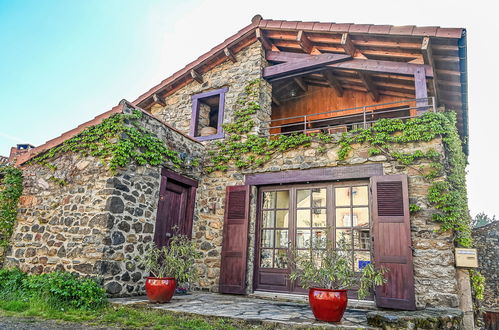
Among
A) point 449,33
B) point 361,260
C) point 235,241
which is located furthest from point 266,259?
point 449,33

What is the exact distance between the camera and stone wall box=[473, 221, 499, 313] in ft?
30.8

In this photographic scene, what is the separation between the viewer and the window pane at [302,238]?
596cm

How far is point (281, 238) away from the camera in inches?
245

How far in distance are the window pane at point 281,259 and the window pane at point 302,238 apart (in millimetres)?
303

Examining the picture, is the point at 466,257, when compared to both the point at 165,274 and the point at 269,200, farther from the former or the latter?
the point at 165,274

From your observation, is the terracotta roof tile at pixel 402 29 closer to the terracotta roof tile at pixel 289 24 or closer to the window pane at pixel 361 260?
the terracotta roof tile at pixel 289 24

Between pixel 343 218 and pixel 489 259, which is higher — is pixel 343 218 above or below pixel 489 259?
above

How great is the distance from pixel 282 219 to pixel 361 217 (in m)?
1.47

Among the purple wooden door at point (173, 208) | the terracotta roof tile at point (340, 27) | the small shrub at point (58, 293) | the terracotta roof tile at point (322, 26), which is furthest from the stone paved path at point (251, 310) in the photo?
the terracotta roof tile at point (322, 26)

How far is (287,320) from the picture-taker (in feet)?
12.3

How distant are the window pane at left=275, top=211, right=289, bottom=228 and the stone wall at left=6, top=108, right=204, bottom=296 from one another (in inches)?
91.6

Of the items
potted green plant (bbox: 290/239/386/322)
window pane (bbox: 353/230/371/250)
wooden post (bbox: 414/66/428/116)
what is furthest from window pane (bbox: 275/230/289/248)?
wooden post (bbox: 414/66/428/116)

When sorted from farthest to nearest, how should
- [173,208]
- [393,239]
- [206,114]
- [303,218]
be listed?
[206,114], [173,208], [303,218], [393,239]

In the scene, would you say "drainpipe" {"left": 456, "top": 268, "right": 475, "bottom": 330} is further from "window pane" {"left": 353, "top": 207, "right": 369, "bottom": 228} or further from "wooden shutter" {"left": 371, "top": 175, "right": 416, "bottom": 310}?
"window pane" {"left": 353, "top": 207, "right": 369, "bottom": 228}
